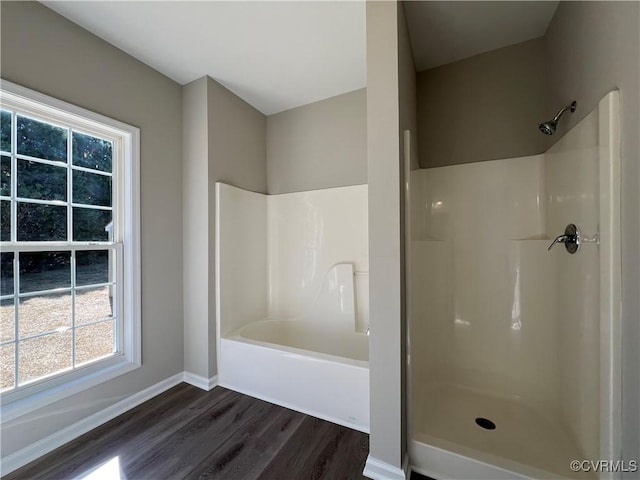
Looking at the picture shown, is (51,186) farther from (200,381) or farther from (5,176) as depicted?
(200,381)

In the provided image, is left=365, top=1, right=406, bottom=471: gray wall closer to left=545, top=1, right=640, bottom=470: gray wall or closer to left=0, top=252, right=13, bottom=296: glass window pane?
left=545, top=1, right=640, bottom=470: gray wall

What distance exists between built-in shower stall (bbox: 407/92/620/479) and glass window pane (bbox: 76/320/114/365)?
6.71 feet

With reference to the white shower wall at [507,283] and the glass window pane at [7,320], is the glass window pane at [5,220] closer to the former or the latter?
the glass window pane at [7,320]

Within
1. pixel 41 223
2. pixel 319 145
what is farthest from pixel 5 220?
pixel 319 145

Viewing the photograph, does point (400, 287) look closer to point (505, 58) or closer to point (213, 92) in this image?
point (505, 58)

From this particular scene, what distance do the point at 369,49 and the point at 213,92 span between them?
150 centimetres

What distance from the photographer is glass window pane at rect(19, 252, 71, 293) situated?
4.81ft

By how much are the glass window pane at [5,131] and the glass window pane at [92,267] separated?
2.20 ft

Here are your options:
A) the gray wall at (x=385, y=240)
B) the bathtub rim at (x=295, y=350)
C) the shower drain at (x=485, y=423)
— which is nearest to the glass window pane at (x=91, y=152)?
the bathtub rim at (x=295, y=350)

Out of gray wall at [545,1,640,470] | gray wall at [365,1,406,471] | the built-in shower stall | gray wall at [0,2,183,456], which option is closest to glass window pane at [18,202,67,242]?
gray wall at [0,2,183,456]

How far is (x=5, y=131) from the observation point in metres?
1.41

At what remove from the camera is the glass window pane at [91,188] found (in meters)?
1.71

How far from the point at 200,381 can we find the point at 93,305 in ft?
3.20

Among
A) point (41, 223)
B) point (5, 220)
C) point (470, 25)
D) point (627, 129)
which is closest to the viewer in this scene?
point (627, 129)
